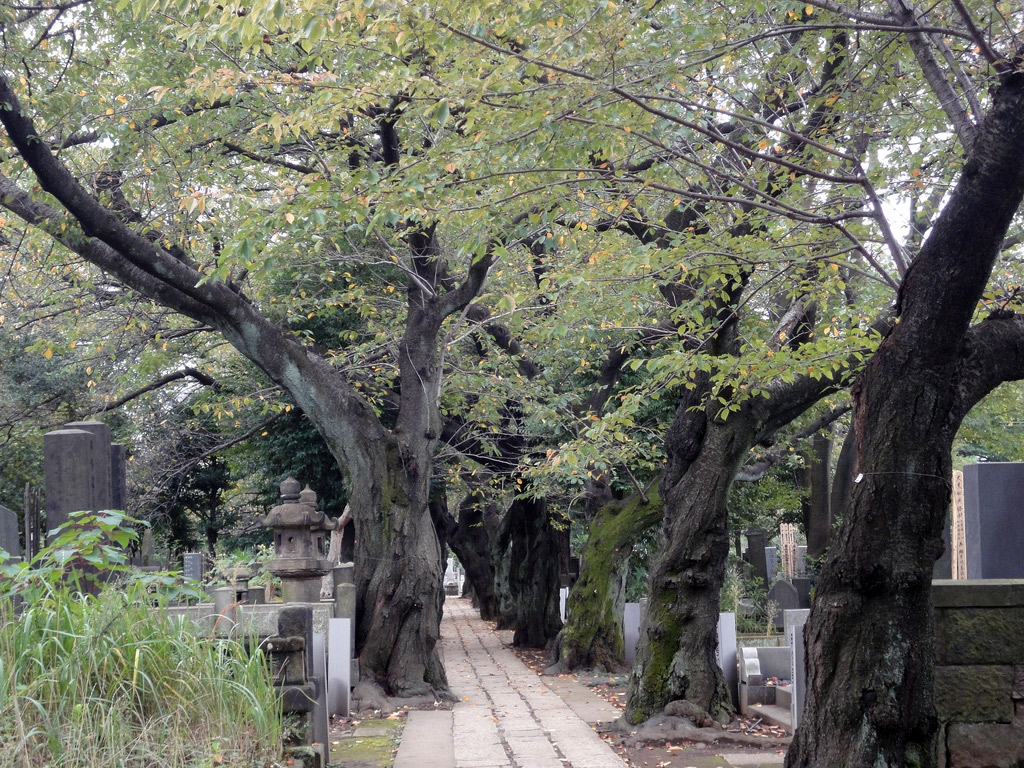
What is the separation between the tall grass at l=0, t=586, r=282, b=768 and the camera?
3.75 meters

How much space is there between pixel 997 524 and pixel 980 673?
7.09ft

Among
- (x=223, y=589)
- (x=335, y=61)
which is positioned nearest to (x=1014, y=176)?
(x=335, y=61)

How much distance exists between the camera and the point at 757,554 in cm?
2023

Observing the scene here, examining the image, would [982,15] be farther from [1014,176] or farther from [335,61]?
[335,61]

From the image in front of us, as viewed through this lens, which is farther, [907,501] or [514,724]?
[514,724]

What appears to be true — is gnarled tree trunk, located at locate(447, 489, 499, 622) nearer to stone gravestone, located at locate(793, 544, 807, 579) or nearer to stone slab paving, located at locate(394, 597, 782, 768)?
stone gravestone, located at locate(793, 544, 807, 579)

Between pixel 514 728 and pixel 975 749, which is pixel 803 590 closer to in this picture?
pixel 514 728

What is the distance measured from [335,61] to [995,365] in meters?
7.13

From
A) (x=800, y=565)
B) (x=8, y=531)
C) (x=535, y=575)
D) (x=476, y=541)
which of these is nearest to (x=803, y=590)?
(x=535, y=575)

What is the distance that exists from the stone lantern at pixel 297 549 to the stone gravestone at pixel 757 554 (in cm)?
1094

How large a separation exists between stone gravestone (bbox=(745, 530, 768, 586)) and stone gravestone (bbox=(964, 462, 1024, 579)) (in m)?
12.3

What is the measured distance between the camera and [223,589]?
955 centimetres

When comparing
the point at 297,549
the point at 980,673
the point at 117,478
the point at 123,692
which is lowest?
the point at 980,673

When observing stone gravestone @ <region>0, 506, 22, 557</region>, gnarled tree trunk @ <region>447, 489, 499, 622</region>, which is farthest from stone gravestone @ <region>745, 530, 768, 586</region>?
stone gravestone @ <region>0, 506, 22, 557</region>
